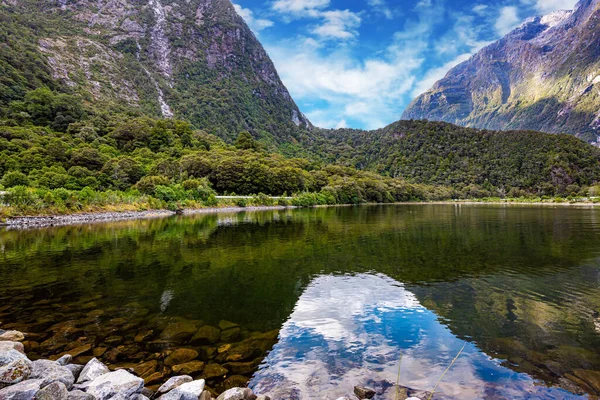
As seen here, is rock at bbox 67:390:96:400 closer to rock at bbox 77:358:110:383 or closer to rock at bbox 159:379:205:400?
rock at bbox 77:358:110:383

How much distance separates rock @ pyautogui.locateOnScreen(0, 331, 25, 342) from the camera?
8.57m

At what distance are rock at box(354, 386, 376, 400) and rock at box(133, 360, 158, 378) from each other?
454cm

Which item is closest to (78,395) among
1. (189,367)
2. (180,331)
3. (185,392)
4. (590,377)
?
(185,392)

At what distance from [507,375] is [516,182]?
622 feet

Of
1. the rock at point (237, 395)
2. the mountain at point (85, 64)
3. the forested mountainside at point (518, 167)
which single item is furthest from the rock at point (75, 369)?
the forested mountainside at point (518, 167)

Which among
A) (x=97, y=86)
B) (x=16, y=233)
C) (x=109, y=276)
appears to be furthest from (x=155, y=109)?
(x=109, y=276)

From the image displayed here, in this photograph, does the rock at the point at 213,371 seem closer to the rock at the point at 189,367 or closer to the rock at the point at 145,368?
the rock at the point at 189,367

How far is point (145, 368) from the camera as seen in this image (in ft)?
24.4

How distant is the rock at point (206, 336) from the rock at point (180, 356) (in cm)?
52

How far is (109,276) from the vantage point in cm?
1597

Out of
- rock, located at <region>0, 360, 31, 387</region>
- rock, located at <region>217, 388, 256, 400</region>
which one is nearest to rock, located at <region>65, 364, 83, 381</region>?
rock, located at <region>0, 360, 31, 387</region>

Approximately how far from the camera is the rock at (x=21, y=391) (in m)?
5.11

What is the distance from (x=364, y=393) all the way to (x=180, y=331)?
18.8 feet

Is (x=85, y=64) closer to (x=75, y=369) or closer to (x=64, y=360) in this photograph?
(x=64, y=360)
